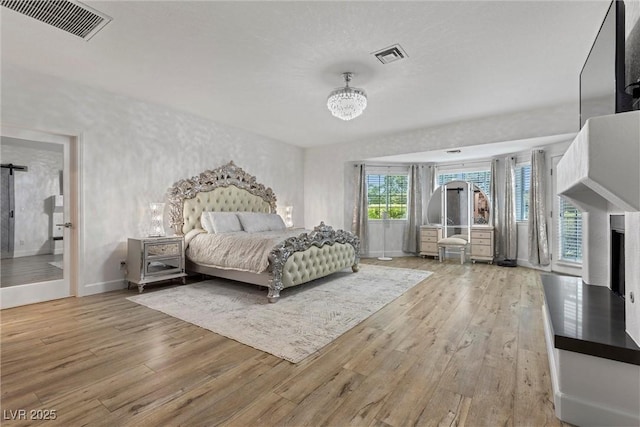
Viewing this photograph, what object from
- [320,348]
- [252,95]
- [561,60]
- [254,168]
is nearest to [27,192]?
[252,95]

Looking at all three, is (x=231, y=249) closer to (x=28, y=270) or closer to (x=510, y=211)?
(x=28, y=270)

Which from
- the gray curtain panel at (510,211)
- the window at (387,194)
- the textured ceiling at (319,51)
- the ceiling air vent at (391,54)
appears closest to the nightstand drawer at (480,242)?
the gray curtain panel at (510,211)

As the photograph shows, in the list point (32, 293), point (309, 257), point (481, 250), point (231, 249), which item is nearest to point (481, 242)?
point (481, 250)

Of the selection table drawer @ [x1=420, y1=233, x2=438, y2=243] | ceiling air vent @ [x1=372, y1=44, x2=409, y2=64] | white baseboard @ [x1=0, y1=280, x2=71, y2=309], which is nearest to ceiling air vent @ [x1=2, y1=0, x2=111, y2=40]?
ceiling air vent @ [x1=372, y1=44, x2=409, y2=64]

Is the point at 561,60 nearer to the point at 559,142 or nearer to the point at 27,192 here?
the point at 559,142

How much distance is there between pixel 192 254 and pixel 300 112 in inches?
110

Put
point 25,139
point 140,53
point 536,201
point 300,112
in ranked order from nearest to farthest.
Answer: point 140,53 < point 25,139 < point 300,112 < point 536,201

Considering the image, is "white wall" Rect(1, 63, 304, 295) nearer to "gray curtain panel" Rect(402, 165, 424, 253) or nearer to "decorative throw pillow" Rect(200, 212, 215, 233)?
"decorative throw pillow" Rect(200, 212, 215, 233)

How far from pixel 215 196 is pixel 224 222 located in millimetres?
681

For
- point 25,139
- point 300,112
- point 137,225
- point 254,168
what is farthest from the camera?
point 254,168

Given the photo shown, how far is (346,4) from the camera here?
226 cm

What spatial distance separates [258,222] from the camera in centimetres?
523

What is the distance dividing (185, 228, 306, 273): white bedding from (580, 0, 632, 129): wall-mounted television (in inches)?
124

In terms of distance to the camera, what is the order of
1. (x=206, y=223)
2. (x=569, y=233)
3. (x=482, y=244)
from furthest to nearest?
(x=482, y=244) → (x=569, y=233) → (x=206, y=223)
